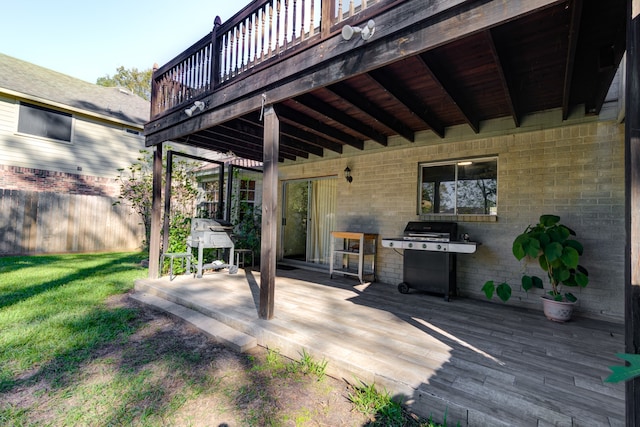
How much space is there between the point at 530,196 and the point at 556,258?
1.13m

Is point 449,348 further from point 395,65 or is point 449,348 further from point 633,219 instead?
point 395,65

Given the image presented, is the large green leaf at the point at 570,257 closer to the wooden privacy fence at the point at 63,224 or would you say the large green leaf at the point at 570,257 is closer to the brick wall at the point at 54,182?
the wooden privacy fence at the point at 63,224

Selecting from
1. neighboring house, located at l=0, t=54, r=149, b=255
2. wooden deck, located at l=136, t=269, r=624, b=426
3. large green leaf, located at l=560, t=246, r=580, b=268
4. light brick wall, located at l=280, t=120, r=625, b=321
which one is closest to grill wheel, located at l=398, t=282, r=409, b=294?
wooden deck, located at l=136, t=269, r=624, b=426

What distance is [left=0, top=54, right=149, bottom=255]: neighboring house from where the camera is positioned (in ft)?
25.0

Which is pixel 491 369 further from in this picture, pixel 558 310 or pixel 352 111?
pixel 352 111

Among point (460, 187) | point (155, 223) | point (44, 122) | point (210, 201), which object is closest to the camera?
point (460, 187)

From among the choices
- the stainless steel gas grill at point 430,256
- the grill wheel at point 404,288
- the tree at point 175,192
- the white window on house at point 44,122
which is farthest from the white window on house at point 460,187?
the white window on house at point 44,122

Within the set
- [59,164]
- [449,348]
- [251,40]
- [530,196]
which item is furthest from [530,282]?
[59,164]

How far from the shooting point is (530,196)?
398cm

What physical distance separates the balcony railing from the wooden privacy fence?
4005 mm

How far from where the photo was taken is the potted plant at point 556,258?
3.20 meters

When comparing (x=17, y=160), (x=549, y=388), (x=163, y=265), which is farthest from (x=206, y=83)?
(x=17, y=160)

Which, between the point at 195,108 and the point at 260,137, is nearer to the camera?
the point at 195,108

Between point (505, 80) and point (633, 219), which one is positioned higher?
point (505, 80)
